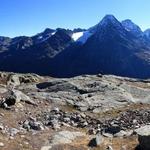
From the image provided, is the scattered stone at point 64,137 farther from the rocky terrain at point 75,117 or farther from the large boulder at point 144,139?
the large boulder at point 144,139

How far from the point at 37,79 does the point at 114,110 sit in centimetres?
3191

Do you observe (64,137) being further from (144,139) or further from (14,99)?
(14,99)

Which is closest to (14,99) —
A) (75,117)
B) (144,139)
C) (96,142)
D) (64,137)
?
(75,117)

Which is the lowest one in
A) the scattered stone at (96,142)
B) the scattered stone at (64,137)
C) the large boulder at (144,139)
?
the scattered stone at (64,137)

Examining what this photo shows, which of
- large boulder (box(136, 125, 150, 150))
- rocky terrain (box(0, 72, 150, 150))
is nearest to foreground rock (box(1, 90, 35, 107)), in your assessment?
rocky terrain (box(0, 72, 150, 150))

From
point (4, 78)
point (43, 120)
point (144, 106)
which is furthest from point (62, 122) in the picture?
point (4, 78)

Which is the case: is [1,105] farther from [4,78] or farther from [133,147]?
[4,78]

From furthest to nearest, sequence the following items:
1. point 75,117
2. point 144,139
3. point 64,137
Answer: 1. point 75,117
2. point 64,137
3. point 144,139

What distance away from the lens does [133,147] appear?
27.5 meters

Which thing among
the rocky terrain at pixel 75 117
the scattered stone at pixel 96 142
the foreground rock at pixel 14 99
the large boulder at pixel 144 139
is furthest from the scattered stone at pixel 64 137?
the foreground rock at pixel 14 99

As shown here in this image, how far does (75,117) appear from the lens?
39500 mm

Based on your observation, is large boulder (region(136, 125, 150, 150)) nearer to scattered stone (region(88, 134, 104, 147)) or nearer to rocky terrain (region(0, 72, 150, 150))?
rocky terrain (region(0, 72, 150, 150))

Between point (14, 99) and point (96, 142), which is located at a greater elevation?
point (14, 99)

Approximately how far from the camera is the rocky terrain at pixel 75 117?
28.4 metres
